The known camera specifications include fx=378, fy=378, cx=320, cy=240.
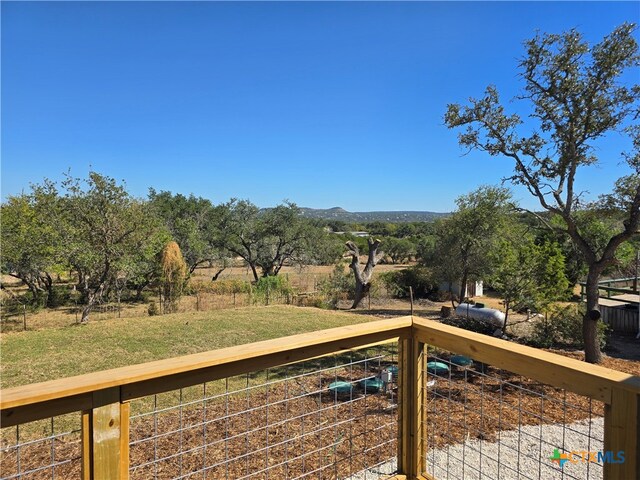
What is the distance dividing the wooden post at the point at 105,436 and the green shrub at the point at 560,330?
30.2 feet

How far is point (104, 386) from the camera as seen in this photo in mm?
1153

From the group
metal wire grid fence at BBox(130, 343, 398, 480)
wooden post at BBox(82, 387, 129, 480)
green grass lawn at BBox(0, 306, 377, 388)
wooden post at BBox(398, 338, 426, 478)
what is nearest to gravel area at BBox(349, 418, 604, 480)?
metal wire grid fence at BBox(130, 343, 398, 480)

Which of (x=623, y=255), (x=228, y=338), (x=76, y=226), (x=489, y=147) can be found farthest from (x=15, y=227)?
(x=623, y=255)

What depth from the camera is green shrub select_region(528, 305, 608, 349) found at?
840 centimetres

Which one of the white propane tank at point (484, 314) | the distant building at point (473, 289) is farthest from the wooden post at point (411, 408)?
the distant building at point (473, 289)

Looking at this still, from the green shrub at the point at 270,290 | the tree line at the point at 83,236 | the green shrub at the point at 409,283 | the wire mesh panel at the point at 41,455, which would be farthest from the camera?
the green shrub at the point at 409,283

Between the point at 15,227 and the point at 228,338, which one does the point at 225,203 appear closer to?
the point at 15,227

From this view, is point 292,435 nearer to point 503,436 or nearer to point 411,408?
point 503,436

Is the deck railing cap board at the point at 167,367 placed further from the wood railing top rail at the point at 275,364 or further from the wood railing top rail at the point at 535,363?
the wood railing top rail at the point at 535,363

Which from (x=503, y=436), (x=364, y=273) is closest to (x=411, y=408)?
(x=503, y=436)

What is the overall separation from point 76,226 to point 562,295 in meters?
13.0

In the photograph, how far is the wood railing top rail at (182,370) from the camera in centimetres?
105

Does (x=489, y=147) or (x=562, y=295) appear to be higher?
(x=489, y=147)

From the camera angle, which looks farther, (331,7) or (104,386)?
(331,7)
